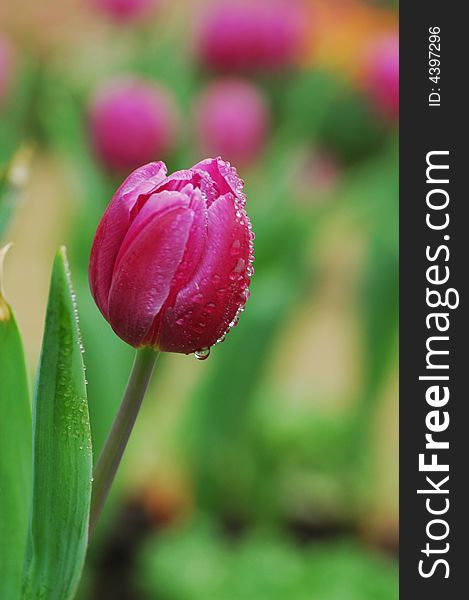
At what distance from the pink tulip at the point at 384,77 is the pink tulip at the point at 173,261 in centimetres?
114

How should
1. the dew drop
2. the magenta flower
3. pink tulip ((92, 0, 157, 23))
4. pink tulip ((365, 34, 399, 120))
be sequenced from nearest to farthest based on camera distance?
the dew drop
the magenta flower
pink tulip ((365, 34, 399, 120))
pink tulip ((92, 0, 157, 23))

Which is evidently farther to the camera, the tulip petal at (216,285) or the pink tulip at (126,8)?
the pink tulip at (126,8)

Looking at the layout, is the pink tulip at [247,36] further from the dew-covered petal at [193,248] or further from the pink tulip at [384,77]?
the dew-covered petal at [193,248]

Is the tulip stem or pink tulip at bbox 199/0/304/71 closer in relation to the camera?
the tulip stem

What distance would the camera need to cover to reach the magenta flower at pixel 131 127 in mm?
1321

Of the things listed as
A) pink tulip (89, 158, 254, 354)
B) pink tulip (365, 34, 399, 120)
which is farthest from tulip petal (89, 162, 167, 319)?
pink tulip (365, 34, 399, 120)

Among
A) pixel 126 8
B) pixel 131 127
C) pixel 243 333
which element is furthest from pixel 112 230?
pixel 126 8

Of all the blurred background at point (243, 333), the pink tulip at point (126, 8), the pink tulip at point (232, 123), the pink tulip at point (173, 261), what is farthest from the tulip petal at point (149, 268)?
the pink tulip at point (126, 8)

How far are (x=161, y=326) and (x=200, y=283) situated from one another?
0.03 m

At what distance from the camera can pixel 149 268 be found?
41 cm

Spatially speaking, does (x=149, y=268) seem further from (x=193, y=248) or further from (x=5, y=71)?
(x=5, y=71)

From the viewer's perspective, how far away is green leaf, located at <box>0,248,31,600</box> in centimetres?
45

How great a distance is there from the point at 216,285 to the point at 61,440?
10 centimetres

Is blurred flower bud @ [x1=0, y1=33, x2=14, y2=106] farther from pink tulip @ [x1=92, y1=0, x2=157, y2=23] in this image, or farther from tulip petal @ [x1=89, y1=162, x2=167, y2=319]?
tulip petal @ [x1=89, y1=162, x2=167, y2=319]
